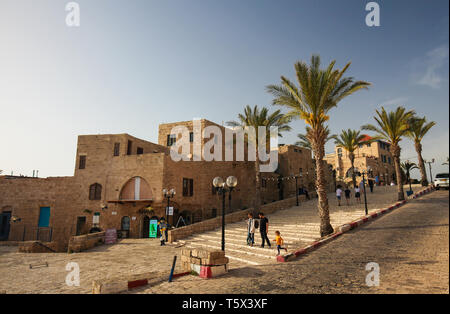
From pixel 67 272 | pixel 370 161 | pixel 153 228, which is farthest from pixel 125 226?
pixel 370 161

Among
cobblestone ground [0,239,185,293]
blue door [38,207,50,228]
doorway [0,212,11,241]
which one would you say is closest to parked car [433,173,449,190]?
cobblestone ground [0,239,185,293]

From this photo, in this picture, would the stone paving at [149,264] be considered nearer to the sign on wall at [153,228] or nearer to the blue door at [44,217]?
the sign on wall at [153,228]

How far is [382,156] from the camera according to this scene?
46750 millimetres

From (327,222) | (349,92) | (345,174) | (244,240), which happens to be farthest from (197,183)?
(345,174)

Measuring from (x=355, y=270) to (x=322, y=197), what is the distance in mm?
6404

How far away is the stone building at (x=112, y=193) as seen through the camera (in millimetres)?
21594

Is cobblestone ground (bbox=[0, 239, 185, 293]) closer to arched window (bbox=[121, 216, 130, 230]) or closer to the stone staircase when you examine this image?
the stone staircase

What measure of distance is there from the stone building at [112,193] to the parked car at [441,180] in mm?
20813

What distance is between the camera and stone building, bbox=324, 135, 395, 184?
1692 inches

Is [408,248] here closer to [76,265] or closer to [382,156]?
[76,265]

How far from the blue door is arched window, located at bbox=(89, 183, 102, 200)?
5.21 meters

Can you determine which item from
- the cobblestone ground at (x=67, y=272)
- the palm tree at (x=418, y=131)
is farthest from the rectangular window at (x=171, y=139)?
the palm tree at (x=418, y=131)

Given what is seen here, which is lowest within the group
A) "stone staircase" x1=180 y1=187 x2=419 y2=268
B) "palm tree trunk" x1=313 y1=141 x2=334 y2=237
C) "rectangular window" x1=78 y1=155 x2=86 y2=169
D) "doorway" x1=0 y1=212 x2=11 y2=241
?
"doorway" x1=0 y1=212 x2=11 y2=241

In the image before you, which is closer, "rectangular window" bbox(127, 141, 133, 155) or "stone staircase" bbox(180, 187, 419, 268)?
"stone staircase" bbox(180, 187, 419, 268)
